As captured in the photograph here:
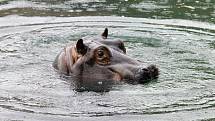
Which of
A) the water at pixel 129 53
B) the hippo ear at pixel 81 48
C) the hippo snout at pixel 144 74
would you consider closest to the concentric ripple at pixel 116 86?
the water at pixel 129 53

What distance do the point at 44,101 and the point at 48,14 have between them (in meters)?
7.88

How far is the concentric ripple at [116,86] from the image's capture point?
850 cm

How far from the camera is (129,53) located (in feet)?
39.4

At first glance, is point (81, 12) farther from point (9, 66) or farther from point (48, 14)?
point (9, 66)

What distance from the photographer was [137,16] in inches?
626

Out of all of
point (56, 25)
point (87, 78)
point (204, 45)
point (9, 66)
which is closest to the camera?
point (87, 78)

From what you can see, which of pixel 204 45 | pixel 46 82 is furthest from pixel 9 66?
pixel 204 45

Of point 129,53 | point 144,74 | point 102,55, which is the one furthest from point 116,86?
point 129,53

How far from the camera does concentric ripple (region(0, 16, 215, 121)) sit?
335 inches

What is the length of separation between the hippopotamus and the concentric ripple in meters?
0.23

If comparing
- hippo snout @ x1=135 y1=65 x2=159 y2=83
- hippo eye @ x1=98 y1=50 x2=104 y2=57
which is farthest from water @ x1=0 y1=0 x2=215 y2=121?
hippo eye @ x1=98 y1=50 x2=104 y2=57

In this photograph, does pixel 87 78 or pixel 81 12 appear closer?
pixel 87 78

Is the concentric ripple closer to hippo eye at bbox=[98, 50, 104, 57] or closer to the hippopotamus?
the hippopotamus

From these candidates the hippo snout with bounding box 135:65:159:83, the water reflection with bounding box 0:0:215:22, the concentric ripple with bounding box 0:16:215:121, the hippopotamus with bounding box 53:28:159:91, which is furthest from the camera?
the water reflection with bounding box 0:0:215:22
